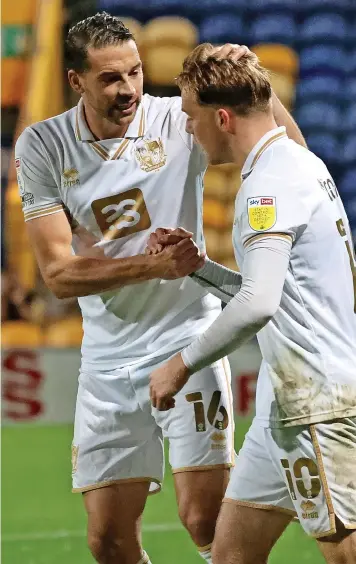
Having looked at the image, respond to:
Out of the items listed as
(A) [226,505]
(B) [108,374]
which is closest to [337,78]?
(B) [108,374]

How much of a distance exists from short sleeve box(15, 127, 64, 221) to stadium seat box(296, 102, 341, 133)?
7402 mm

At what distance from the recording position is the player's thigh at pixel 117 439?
361 centimetres

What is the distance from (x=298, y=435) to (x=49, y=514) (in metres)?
3.73

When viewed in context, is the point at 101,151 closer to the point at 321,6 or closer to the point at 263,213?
the point at 263,213

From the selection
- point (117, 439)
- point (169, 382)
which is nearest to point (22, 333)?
point (117, 439)

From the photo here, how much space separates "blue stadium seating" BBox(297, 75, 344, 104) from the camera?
35.3 feet

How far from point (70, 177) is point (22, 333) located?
19.9ft

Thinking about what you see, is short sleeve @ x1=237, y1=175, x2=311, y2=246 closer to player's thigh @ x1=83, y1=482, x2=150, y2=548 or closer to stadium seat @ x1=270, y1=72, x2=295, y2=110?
player's thigh @ x1=83, y1=482, x2=150, y2=548

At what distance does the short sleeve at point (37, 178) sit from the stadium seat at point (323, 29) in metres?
7.67

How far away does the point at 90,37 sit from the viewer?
11.6ft

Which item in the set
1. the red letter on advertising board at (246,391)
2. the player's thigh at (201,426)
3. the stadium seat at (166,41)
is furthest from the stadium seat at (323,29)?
the player's thigh at (201,426)

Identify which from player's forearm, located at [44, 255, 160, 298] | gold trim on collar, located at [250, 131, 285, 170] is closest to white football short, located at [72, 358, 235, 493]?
player's forearm, located at [44, 255, 160, 298]

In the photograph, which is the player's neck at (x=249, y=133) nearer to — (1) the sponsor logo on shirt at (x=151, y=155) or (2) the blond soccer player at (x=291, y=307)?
(2) the blond soccer player at (x=291, y=307)

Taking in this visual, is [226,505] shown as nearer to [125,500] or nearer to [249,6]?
[125,500]
